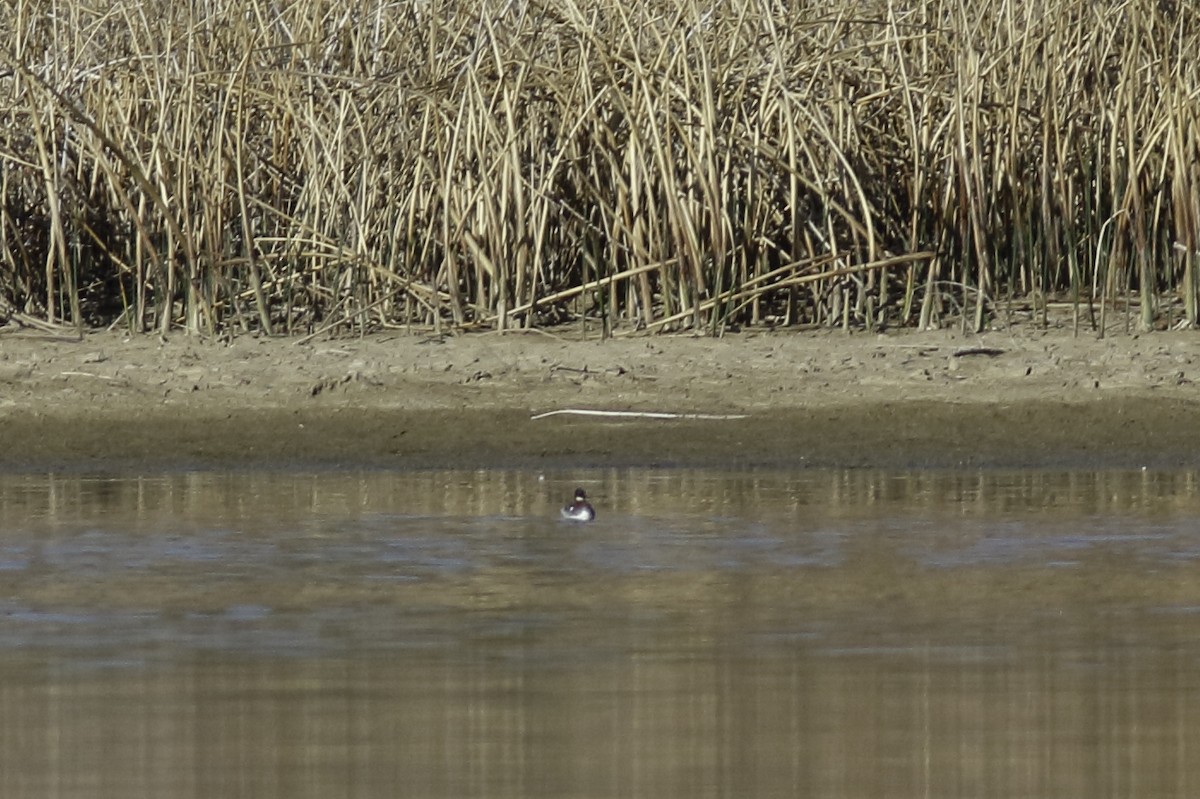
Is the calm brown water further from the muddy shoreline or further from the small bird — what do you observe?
the muddy shoreline

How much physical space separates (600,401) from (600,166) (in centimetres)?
157

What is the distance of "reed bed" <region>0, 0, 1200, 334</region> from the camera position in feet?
35.6

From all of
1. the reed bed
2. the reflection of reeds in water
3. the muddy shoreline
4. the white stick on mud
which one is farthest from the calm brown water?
the reed bed

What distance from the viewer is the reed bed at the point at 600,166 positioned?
1084cm

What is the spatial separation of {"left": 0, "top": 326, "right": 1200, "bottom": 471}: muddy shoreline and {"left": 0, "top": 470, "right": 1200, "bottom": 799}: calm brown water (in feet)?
3.03

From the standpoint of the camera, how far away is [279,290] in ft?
37.1

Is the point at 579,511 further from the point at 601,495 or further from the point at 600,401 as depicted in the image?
the point at 600,401

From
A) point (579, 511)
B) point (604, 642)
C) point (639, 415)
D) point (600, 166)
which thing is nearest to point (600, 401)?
point (639, 415)

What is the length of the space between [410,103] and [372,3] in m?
0.97

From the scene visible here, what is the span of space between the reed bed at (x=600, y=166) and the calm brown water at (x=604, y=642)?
247cm

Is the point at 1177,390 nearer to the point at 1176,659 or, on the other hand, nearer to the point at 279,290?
the point at 279,290

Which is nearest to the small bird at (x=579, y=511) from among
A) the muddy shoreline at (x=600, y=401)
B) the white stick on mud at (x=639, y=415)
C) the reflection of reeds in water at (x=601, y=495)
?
the reflection of reeds in water at (x=601, y=495)

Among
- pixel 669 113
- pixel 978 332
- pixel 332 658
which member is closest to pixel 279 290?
pixel 669 113

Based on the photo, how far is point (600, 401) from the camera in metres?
9.98
